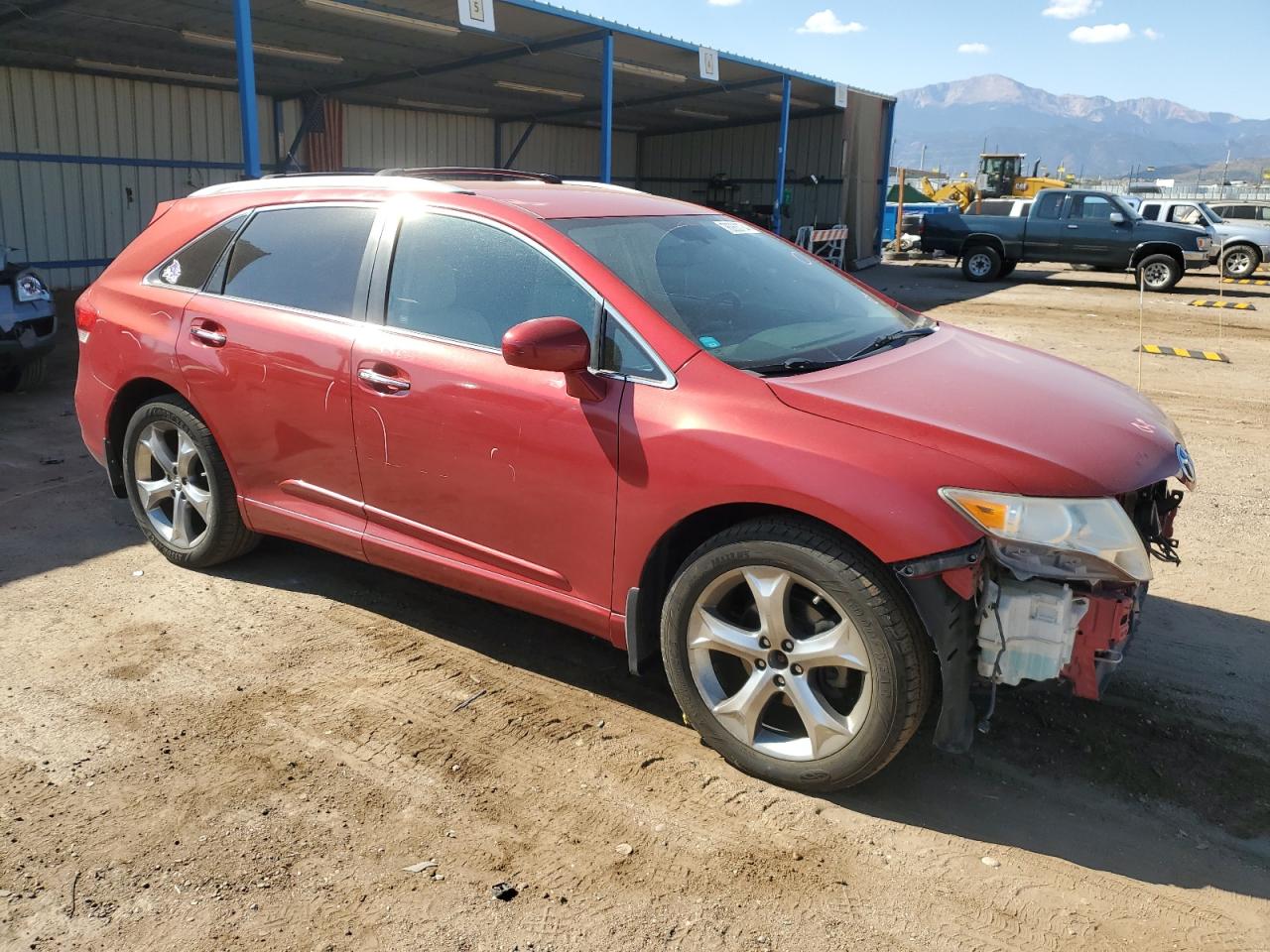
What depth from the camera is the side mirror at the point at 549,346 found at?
302 cm

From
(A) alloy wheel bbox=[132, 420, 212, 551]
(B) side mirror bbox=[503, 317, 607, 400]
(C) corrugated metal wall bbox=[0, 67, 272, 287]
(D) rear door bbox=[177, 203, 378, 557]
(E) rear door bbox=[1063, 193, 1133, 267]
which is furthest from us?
(E) rear door bbox=[1063, 193, 1133, 267]

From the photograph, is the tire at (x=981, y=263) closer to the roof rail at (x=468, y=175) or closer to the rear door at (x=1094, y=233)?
the rear door at (x=1094, y=233)

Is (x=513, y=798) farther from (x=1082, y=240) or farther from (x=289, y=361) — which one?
(x=1082, y=240)

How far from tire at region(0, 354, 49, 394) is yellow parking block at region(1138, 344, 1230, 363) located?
37.1ft

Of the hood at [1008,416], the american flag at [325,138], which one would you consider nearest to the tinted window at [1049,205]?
the american flag at [325,138]

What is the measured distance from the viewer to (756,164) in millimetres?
26609

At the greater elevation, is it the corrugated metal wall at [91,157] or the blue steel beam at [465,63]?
the blue steel beam at [465,63]

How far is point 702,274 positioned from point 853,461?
1150mm

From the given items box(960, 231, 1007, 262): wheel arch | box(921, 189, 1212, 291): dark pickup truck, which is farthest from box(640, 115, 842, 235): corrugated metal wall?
box(921, 189, 1212, 291): dark pickup truck

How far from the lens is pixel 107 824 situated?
9.21 ft

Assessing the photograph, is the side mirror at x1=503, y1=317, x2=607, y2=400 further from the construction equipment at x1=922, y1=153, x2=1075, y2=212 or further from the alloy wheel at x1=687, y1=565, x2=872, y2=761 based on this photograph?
the construction equipment at x1=922, y1=153, x2=1075, y2=212

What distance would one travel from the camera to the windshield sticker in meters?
4.09

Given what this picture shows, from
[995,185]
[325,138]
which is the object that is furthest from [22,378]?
[995,185]

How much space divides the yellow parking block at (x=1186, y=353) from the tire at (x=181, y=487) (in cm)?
1070
